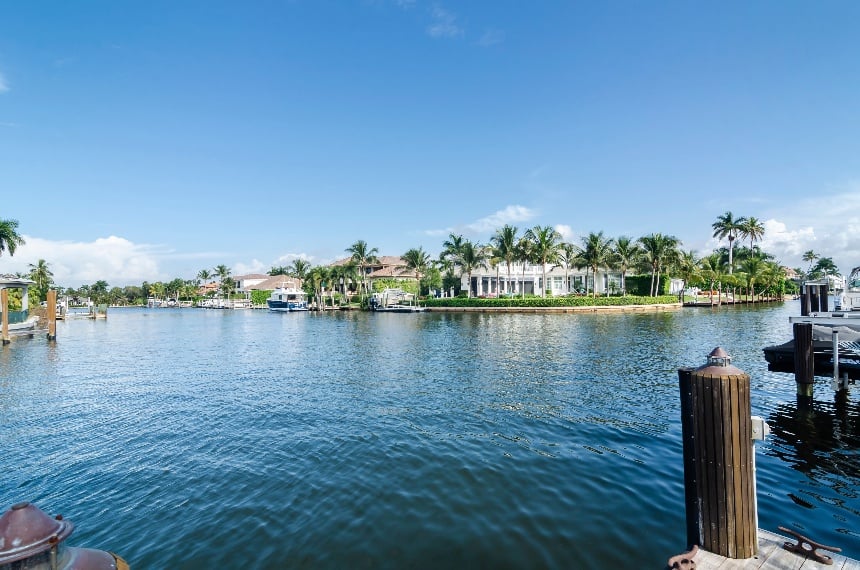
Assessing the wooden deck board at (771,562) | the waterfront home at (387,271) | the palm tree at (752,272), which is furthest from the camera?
the waterfront home at (387,271)

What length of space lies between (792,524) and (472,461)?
673cm

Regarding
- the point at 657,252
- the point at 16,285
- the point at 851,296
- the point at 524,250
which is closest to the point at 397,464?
the point at 851,296

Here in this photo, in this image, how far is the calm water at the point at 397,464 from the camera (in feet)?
26.8

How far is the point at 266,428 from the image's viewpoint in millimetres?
15422

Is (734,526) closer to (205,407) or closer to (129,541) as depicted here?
(129,541)

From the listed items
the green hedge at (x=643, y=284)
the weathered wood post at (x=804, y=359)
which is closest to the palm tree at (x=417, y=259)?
the green hedge at (x=643, y=284)

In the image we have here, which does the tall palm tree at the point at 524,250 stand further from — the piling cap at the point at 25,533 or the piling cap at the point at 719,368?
the piling cap at the point at 25,533

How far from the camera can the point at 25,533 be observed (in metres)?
3.59

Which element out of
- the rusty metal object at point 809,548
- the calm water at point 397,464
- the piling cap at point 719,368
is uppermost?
the piling cap at point 719,368

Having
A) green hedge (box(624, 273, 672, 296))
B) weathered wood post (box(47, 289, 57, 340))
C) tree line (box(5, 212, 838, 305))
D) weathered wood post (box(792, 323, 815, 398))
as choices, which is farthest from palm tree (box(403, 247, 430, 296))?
weathered wood post (box(792, 323, 815, 398))

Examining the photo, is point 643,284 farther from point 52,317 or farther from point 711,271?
point 52,317

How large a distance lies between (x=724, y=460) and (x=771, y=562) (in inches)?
53.1

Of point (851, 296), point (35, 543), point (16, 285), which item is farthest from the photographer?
point (16, 285)

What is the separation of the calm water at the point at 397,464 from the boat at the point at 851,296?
4.42 metres
